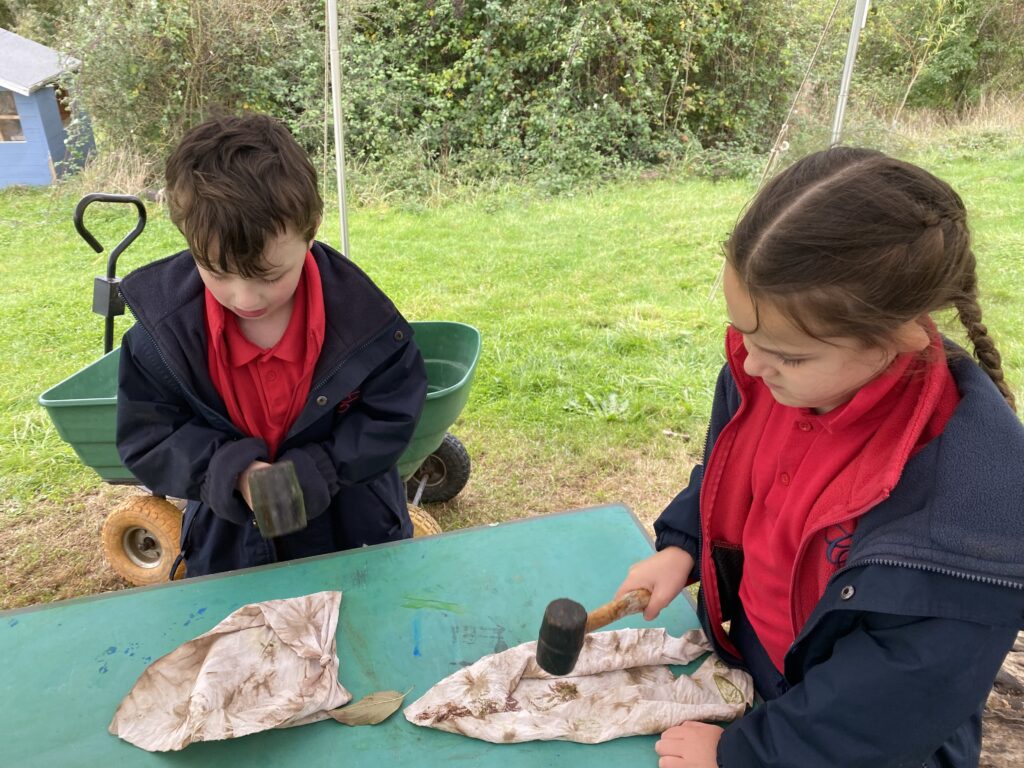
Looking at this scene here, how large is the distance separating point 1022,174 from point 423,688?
28.1 feet

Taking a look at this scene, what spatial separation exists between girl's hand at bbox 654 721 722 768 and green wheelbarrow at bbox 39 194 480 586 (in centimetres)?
110

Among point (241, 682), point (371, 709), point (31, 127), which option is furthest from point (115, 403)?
point (31, 127)

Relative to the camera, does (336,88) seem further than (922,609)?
Yes

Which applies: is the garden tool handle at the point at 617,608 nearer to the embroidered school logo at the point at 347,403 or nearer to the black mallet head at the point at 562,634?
the black mallet head at the point at 562,634

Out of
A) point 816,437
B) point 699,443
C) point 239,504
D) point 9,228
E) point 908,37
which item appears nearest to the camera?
point 816,437

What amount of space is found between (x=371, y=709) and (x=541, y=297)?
13.6ft

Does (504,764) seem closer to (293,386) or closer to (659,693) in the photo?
(659,693)

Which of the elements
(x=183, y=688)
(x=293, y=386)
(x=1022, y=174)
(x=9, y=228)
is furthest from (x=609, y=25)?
(x=183, y=688)

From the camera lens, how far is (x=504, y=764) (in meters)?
1.11

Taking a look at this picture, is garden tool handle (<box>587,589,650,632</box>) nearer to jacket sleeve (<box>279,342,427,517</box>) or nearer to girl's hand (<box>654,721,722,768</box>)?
girl's hand (<box>654,721,722,768</box>)

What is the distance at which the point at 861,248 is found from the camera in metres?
0.90

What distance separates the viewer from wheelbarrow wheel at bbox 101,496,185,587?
2332mm

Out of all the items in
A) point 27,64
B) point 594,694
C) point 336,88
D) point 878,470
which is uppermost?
point 27,64

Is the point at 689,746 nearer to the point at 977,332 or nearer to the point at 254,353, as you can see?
the point at 977,332
